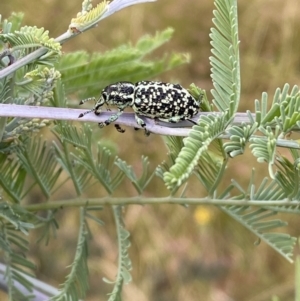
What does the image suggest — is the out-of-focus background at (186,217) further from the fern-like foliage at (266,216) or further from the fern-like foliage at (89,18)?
the fern-like foliage at (89,18)

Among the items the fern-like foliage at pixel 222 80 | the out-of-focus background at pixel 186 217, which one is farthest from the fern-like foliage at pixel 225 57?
the out-of-focus background at pixel 186 217

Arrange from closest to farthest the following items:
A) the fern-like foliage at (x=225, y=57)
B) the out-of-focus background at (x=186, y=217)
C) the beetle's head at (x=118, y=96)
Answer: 1. the fern-like foliage at (x=225, y=57)
2. the beetle's head at (x=118, y=96)
3. the out-of-focus background at (x=186, y=217)

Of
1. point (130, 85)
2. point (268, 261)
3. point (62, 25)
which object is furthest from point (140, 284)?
point (130, 85)

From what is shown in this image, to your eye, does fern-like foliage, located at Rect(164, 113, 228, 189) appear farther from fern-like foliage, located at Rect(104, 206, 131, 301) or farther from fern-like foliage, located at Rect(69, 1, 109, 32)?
fern-like foliage, located at Rect(104, 206, 131, 301)

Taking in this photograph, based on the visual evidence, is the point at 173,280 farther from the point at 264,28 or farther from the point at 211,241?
the point at 264,28

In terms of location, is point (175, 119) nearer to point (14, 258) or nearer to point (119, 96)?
point (119, 96)
